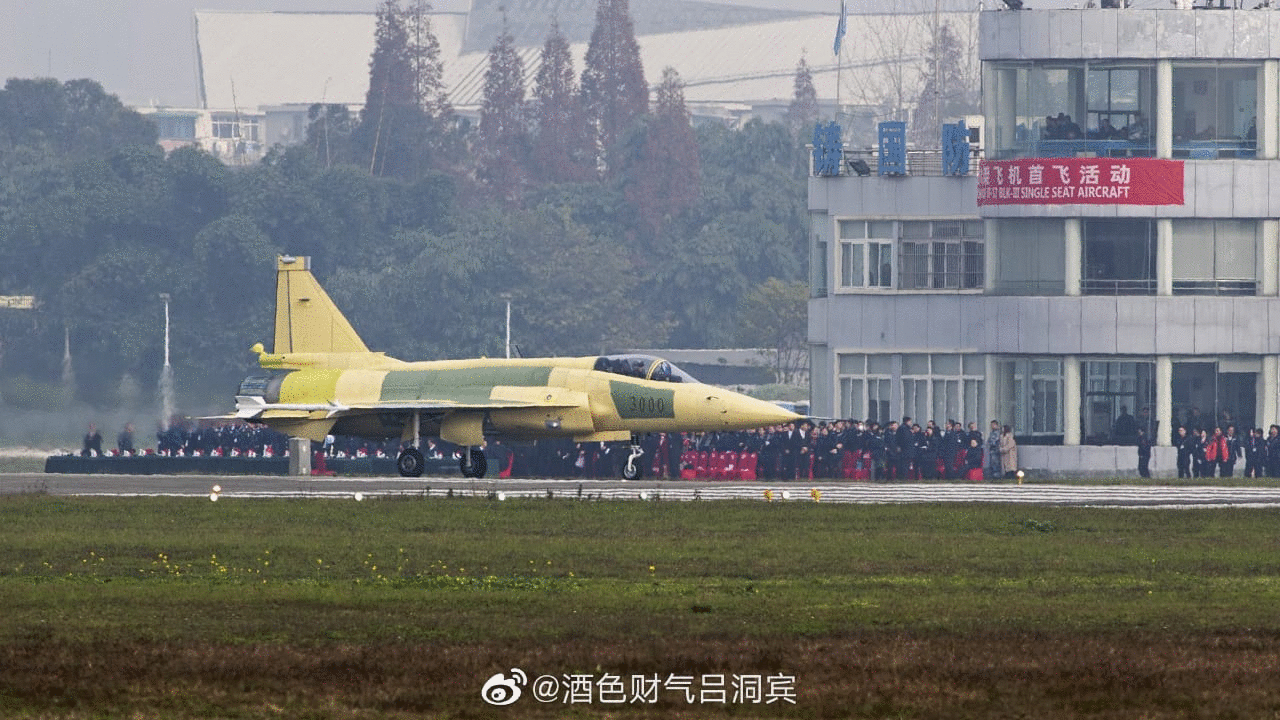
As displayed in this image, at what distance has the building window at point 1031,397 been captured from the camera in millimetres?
63938

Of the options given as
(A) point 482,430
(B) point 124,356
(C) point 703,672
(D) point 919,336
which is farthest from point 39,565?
(B) point 124,356

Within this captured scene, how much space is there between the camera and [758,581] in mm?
24094

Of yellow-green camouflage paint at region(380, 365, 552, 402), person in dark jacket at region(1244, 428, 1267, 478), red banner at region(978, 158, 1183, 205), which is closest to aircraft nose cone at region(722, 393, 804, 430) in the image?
yellow-green camouflage paint at region(380, 365, 552, 402)

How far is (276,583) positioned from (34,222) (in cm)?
10188

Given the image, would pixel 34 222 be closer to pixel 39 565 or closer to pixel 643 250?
pixel 643 250

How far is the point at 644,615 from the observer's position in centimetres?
2075

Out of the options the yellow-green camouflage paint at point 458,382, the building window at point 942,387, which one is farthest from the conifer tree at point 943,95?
the yellow-green camouflage paint at point 458,382

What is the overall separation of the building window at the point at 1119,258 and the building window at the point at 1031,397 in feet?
8.53

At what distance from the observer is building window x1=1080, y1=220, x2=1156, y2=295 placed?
63250 mm

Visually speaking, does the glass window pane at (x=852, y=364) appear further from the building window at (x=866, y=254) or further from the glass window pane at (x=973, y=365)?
the glass window pane at (x=973, y=365)

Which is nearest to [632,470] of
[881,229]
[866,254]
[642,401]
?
[642,401]

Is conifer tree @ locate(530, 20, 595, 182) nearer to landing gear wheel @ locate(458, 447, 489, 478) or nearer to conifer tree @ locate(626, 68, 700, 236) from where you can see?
conifer tree @ locate(626, 68, 700, 236)

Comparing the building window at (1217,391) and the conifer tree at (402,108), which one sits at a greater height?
the conifer tree at (402,108)

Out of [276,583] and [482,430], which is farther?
[482,430]
